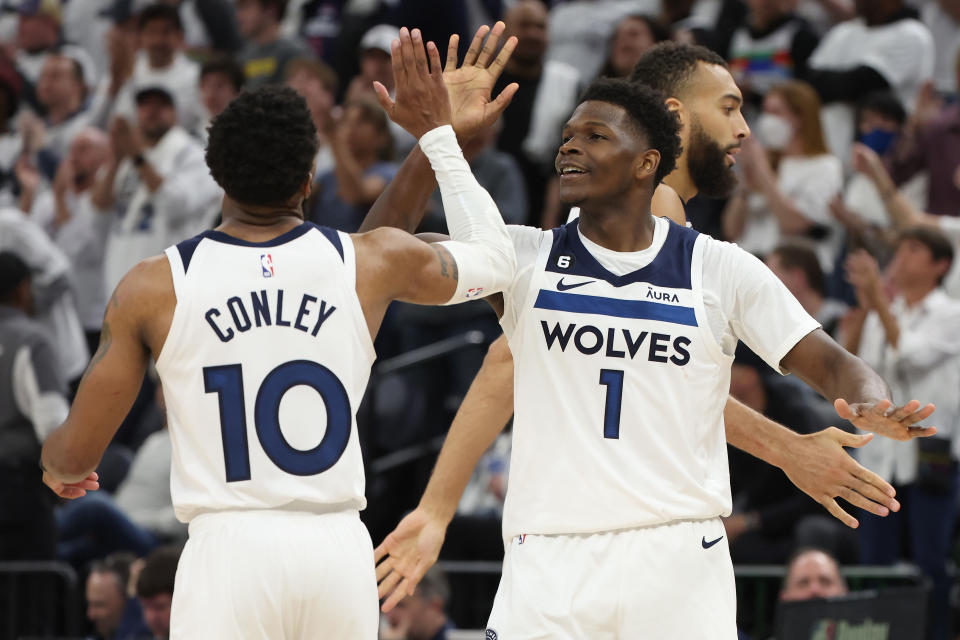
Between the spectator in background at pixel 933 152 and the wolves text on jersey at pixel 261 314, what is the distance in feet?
21.8

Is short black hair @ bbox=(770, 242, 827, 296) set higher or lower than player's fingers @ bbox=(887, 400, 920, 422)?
higher

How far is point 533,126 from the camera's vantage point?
1103cm

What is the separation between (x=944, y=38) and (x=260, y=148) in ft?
27.4

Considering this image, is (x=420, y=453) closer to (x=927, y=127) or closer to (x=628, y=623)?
(x=927, y=127)

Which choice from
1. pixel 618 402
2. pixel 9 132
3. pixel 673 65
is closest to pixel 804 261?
pixel 673 65

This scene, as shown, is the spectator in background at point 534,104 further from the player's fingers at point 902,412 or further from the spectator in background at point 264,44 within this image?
the player's fingers at point 902,412

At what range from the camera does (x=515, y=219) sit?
10008 mm

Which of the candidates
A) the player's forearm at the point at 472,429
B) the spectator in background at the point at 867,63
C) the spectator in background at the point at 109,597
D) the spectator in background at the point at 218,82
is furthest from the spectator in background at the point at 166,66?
the player's forearm at the point at 472,429

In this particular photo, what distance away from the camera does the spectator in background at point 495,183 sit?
32.8ft

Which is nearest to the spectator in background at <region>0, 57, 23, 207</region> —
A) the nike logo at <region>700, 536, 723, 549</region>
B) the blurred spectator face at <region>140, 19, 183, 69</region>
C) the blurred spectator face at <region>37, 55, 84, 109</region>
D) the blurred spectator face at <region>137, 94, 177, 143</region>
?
the blurred spectator face at <region>37, 55, 84, 109</region>

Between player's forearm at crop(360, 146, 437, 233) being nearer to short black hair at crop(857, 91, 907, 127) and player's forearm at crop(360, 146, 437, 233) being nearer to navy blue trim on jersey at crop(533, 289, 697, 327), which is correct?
navy blue trim on jersey at crop(533, 289, 697, 327)

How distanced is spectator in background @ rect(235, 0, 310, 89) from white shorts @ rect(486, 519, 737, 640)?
814 centimetres

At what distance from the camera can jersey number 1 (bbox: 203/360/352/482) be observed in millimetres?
4102

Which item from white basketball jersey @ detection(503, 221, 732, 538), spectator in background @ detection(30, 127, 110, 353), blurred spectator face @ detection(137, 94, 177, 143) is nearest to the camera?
white basketball jersey @ detection(503, 221, 732, 538)
